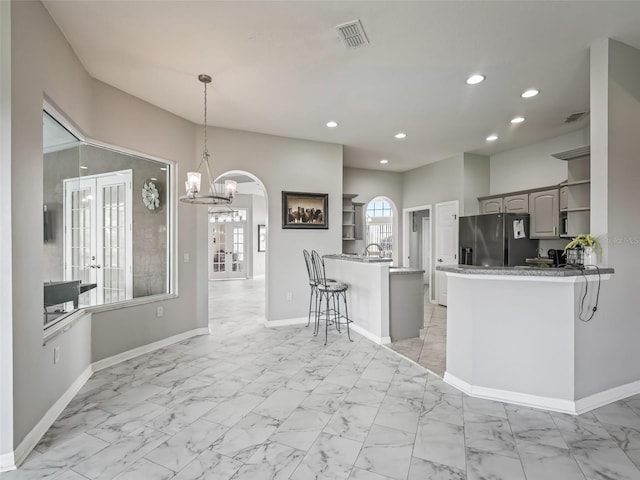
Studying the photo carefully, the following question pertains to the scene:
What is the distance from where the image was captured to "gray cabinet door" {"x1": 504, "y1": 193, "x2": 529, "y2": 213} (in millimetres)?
5062

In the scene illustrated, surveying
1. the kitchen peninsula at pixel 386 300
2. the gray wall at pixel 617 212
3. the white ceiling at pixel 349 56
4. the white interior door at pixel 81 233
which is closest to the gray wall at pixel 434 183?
the white ceiling at pixel 349 56

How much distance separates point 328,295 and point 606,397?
3114mm

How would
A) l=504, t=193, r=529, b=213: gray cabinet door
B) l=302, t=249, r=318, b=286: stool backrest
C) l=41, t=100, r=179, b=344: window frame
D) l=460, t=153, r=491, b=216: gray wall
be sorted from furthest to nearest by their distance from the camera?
1. l=460, t=153, r=491, b=216: gray wall
2. l=504, t=193, r=529, b=213: gray cabinet door
3. l=302, t=249, r=318, b=286: stool backrest
4. l=41, t=100, r=179, b=344: window frame

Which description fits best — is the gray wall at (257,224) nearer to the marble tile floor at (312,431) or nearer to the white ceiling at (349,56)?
the white ceiling at (349,56)

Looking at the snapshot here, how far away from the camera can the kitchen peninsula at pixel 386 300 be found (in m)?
4.06

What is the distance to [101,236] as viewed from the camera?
149 inches

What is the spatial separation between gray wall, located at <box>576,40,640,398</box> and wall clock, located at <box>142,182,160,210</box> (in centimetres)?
455

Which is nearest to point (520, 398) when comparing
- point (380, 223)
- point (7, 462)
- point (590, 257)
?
point (590, 257)

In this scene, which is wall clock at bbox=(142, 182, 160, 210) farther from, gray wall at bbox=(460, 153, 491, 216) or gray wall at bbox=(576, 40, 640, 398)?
gray wall at bbox=(460, 153, 491, 216)

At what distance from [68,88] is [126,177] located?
1301 millimetres

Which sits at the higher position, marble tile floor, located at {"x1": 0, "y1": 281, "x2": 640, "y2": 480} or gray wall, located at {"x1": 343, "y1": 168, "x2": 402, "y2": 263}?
gray wall, located at {"x1": 343, "y1": 168, "x2": 402, "y2": 263}

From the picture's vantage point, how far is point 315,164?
5.20 metres

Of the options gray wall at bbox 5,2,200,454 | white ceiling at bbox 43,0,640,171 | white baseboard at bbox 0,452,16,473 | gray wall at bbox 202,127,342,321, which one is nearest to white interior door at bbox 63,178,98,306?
gray wall at bbox 5,2,200,454

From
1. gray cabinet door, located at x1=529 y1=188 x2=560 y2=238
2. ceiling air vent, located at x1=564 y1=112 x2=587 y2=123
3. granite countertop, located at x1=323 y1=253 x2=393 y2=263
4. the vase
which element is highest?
ceiling air vent, located at x1=564 y1=112 x2=587 y2=123
